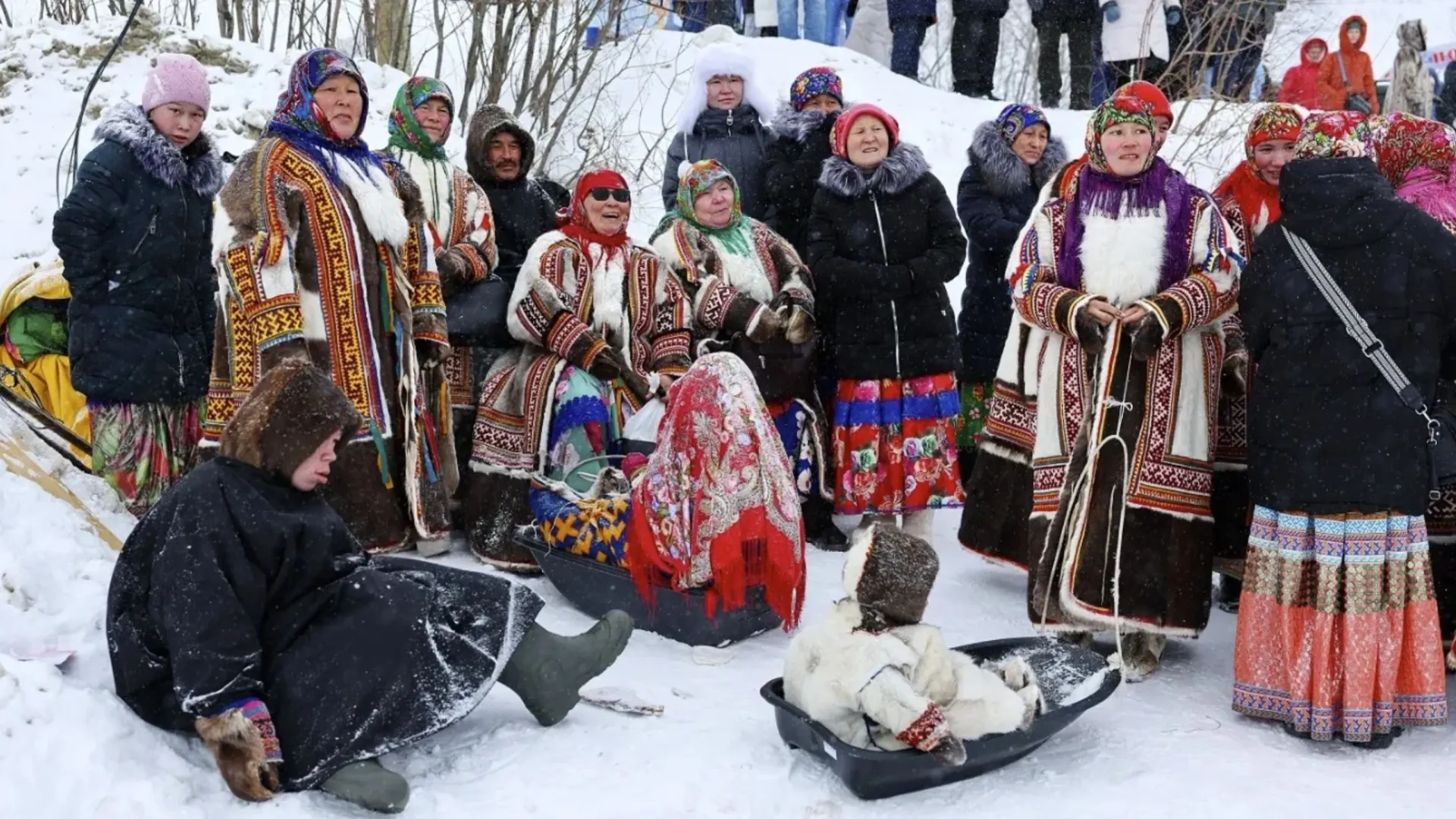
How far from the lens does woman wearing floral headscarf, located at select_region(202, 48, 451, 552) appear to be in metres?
4.98

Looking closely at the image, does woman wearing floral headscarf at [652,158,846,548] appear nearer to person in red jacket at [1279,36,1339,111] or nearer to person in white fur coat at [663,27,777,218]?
person in white fur coat at [663,27,777,218]

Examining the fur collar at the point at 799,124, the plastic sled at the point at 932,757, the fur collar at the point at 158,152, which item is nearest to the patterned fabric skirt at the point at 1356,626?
the plastic sled at the point at 932,757

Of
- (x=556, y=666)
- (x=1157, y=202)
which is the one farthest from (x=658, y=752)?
(x=1157, y=202)

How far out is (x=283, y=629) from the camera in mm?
3688

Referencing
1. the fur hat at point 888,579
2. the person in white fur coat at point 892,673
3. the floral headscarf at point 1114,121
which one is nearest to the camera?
the person in white fur coat at point 892,673

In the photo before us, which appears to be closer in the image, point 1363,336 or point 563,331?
point 1363,336

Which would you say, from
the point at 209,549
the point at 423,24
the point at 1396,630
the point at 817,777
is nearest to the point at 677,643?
the point at 817,777

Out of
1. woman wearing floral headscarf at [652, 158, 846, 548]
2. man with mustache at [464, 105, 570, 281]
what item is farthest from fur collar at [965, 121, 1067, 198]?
man with mustache at [464, 105, 570, 281]

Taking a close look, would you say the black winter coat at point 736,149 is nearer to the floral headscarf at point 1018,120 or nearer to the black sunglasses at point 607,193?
the black sunglasses at point 607,193

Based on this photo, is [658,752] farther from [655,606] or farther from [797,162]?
[797,162]

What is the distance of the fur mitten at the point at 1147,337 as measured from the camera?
15.0 ft

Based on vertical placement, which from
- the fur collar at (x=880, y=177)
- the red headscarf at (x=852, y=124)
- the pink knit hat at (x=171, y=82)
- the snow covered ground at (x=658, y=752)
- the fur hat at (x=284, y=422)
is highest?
the pink knit hat at (x=171, y=82)

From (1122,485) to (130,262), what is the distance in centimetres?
358

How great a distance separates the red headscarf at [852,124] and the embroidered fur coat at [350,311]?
5.75ft
